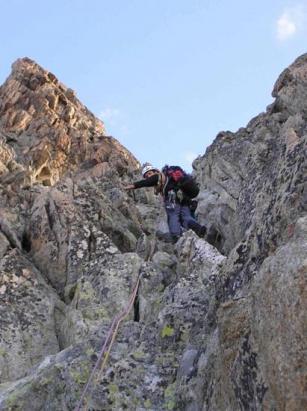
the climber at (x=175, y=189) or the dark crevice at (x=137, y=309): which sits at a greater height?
the climber at (x=175, y=189)

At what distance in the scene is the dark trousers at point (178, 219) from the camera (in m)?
20.0

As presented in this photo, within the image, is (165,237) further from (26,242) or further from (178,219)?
(26,242)

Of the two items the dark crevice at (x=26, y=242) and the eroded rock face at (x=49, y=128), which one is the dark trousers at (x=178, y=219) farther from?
the eroded rock face at (x=49, y=128)

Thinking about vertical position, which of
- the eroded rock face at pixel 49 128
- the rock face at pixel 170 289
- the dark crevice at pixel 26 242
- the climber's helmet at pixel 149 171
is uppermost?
the eroded rock face at pixel 49 128

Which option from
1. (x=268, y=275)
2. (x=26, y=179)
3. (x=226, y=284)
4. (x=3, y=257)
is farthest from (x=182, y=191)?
(x=268, y=275)

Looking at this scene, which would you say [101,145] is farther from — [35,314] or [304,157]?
[304,157]

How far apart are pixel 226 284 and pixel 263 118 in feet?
75.2

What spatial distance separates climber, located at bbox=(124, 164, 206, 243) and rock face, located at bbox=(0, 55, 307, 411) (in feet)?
4.65

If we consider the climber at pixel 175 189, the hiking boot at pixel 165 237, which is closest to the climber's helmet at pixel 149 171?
the climber at pixel 175 189

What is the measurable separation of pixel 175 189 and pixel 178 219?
110cm

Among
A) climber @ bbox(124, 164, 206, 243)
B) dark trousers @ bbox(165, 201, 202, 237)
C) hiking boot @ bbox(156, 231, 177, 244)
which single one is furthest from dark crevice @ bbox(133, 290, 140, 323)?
climber @ bbox(124, 164, 206, 243)

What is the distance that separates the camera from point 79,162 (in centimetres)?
4906

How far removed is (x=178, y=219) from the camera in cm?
2053

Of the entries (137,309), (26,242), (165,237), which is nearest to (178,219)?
(165,237)
